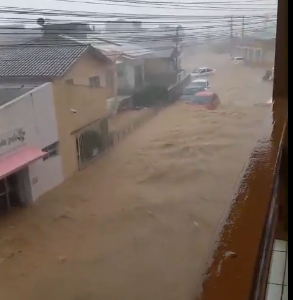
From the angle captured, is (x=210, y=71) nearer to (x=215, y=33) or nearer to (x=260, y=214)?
(x=215, y=33)

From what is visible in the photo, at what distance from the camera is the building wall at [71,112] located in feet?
1.86

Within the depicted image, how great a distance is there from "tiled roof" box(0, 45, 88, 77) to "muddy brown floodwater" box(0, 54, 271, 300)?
0.16 m

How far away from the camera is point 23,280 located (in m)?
0.50

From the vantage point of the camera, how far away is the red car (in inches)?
40.1

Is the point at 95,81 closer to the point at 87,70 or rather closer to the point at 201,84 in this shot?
the point at 87,70

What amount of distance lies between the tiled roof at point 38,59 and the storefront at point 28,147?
24mm

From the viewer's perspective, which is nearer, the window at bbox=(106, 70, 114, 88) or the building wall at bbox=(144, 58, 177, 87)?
the window at bbox=(106, 70, 114, 88)

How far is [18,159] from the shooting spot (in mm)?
494

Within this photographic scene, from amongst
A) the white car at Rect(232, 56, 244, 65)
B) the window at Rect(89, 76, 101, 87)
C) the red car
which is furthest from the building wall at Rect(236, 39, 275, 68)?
the window at Rect(89, 76, 101, 87)

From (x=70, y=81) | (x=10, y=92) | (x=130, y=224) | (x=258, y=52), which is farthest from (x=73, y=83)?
(x=258, y=52)

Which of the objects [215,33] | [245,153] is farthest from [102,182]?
[215,33]

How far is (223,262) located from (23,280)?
0.83 feet

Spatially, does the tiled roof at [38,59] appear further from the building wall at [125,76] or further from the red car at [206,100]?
the red car at [206,100]

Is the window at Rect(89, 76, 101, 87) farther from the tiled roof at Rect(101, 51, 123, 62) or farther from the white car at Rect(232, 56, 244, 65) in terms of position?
the white car at Rect(232, 56, 244, 65)
